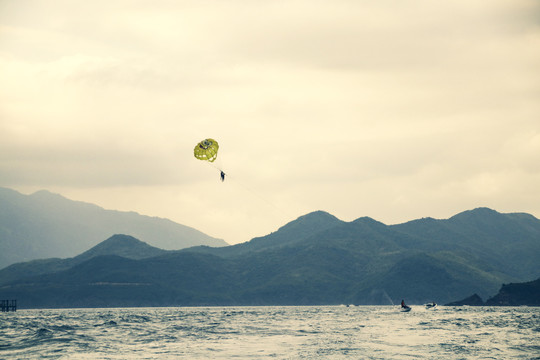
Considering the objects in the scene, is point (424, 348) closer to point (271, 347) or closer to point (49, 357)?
point (271, 347)

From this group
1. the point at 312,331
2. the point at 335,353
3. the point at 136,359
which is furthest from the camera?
the point at 312,331

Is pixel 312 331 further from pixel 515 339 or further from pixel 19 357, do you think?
pixel 19 357

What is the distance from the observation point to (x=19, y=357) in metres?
78.4

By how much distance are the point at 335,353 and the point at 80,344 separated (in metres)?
35.0

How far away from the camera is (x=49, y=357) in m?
78.8

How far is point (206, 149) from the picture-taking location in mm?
116188

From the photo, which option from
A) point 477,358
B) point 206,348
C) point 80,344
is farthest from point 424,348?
point 80,344

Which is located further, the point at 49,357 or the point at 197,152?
the point at 197,152

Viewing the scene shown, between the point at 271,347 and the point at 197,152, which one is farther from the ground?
the point at 197,152

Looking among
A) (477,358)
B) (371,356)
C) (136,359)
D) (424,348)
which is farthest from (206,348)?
(477,358)

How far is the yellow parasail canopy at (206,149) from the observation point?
11431 centimetres

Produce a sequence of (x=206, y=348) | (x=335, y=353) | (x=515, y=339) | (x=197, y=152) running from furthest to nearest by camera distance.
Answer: (x=197, y=152), (x=515, y=339), (x=206, y=348), (x=335, y=353)

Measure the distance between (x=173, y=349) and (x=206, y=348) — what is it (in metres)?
4.38

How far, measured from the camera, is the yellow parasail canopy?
375 feet
